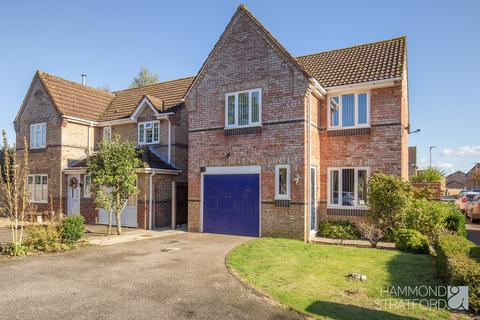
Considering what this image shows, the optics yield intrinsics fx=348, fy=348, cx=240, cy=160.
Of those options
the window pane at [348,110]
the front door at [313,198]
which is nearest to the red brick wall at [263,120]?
the front door at [313,198]

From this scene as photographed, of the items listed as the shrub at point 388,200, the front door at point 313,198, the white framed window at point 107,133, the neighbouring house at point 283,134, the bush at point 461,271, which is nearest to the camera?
the bush at point 461,271

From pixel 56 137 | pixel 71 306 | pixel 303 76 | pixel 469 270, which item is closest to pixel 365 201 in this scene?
pixel 303 76

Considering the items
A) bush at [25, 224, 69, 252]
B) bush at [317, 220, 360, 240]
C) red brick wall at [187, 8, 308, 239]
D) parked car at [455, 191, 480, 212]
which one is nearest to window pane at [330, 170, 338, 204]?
bush at [317, 220, 360, 240]

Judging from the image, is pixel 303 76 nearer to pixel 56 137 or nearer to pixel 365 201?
pixel 365 201

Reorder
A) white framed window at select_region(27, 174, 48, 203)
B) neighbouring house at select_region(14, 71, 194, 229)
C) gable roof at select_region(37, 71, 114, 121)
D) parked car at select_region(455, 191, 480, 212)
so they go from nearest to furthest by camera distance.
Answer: neighbouring house at select_region(14, 71, 194, 229)
gable roof at select_region(37, 71, 114, 121)
white framed window at select_region(27, 174, 48, 203)
parked car at select_region(455, 191, 480, 212)

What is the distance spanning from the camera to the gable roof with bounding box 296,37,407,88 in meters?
15.4

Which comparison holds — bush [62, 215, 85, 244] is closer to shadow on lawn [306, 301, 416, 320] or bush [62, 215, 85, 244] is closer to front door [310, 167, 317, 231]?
front door [310, 167, 317, 231]

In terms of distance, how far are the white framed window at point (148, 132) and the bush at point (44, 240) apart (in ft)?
29.9

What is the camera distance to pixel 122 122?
2203cm

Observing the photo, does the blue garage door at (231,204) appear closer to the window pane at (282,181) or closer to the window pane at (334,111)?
the window pane at (282,181)

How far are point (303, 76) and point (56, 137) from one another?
16.1 metres

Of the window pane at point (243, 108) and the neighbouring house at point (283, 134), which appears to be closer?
the neighbouring house at point (283, 134)

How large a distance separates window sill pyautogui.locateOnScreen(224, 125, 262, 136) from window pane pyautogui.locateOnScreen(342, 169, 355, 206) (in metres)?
4.42

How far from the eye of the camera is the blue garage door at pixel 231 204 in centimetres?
1547
